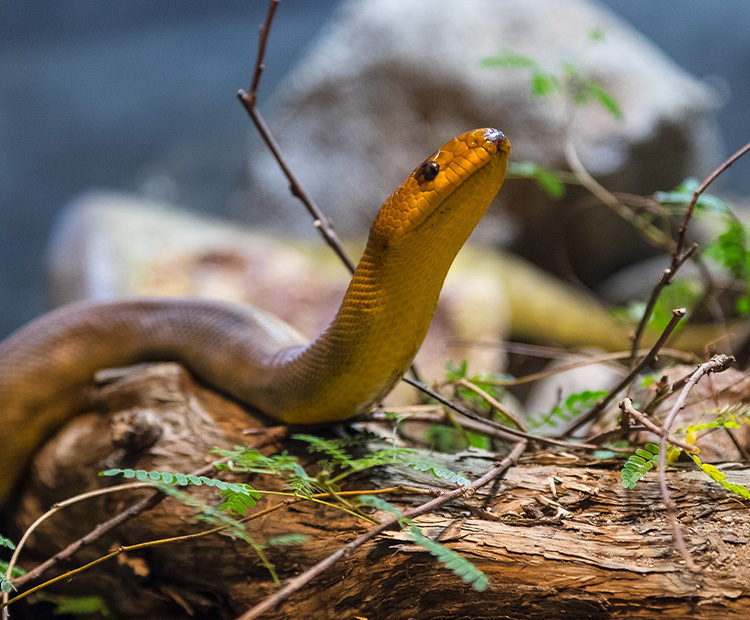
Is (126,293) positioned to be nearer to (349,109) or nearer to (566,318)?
(349,109)

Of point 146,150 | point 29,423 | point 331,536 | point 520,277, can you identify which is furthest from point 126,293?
point 146,150

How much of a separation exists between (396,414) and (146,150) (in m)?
7.06

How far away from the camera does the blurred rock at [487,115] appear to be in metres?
5.64

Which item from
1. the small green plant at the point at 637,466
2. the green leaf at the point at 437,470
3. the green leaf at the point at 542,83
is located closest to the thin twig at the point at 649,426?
the small green plant at the point at 637,466

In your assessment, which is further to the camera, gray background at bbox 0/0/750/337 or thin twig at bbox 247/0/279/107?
gray background at bbox 0/0/750/337

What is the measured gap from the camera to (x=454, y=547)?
1.23m

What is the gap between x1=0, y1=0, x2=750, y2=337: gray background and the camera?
656 cm

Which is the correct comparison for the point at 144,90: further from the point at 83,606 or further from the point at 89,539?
the point at 89,539

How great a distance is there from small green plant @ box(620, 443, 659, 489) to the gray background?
6.28 meters

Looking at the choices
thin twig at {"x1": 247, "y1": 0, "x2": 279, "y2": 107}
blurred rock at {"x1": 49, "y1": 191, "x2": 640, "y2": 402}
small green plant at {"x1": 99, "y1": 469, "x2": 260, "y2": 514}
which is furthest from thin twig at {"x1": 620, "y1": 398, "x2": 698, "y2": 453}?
blurred rock at {"x1": 49, "y1": 191, "x2": 640, "y2": 402}

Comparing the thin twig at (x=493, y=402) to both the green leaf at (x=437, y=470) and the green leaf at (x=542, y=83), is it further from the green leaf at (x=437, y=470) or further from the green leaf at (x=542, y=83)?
the green leaf at (x=542, y=83)

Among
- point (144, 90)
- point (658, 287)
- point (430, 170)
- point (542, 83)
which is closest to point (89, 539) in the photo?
point (430, 170)

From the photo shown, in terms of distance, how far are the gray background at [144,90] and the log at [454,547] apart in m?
5.36

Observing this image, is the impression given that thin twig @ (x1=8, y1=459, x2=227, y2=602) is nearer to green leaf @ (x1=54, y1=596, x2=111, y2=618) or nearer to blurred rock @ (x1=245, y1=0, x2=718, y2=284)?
green leaf @ (x1=54, y1=596, x2=111, y2=618)
